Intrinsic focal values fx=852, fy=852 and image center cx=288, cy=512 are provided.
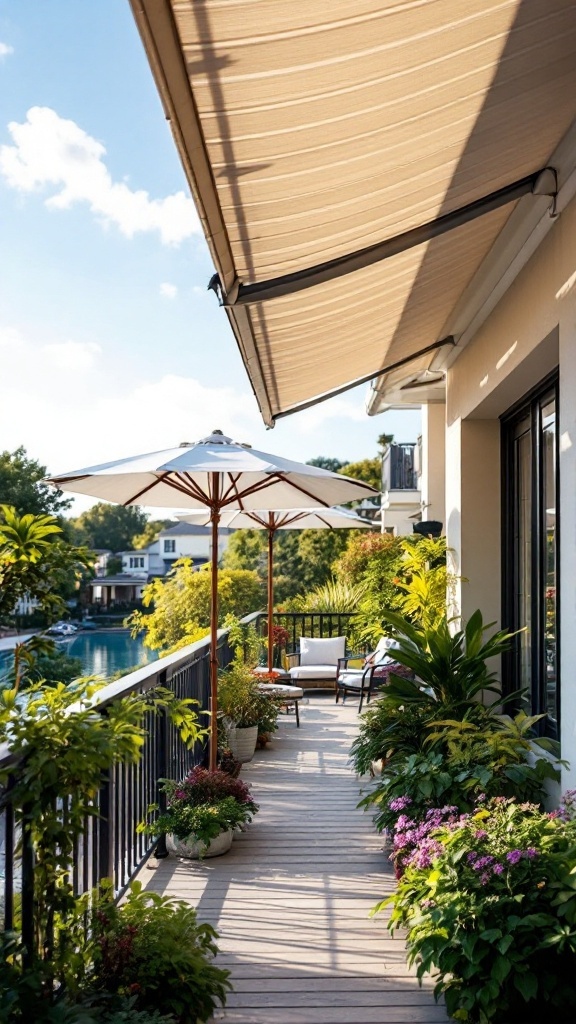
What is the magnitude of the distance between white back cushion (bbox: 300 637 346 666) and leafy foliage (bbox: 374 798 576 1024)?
873 cm

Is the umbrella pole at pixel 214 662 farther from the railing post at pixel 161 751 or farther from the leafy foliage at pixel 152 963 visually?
the leafy foliage at pixel 152 963

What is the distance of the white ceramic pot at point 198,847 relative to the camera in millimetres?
5188

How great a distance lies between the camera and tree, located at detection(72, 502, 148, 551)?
73375 millimetres

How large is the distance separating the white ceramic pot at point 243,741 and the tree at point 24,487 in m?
32.2

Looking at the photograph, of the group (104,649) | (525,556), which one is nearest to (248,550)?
(104,649)

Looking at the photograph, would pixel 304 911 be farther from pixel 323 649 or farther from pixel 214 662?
pixel 323 649

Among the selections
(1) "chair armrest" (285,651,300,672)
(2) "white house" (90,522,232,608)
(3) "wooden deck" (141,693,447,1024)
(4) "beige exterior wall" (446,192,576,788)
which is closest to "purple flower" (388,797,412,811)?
(3) "wooden deck" (141,693,447,1024)

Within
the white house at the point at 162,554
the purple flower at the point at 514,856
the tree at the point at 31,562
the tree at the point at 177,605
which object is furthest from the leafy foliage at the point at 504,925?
the white house at the point at 162,554

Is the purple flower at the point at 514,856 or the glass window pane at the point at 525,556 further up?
the glass window pane at the point at 525,556

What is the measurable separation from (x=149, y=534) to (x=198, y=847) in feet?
225

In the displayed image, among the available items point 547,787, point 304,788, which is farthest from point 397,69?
point 304,788

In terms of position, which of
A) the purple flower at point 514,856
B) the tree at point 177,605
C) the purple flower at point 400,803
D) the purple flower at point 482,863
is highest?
the tree at point 177,605

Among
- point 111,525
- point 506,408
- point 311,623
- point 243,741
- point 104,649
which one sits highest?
point 111,525

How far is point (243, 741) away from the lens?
7.95 meters
